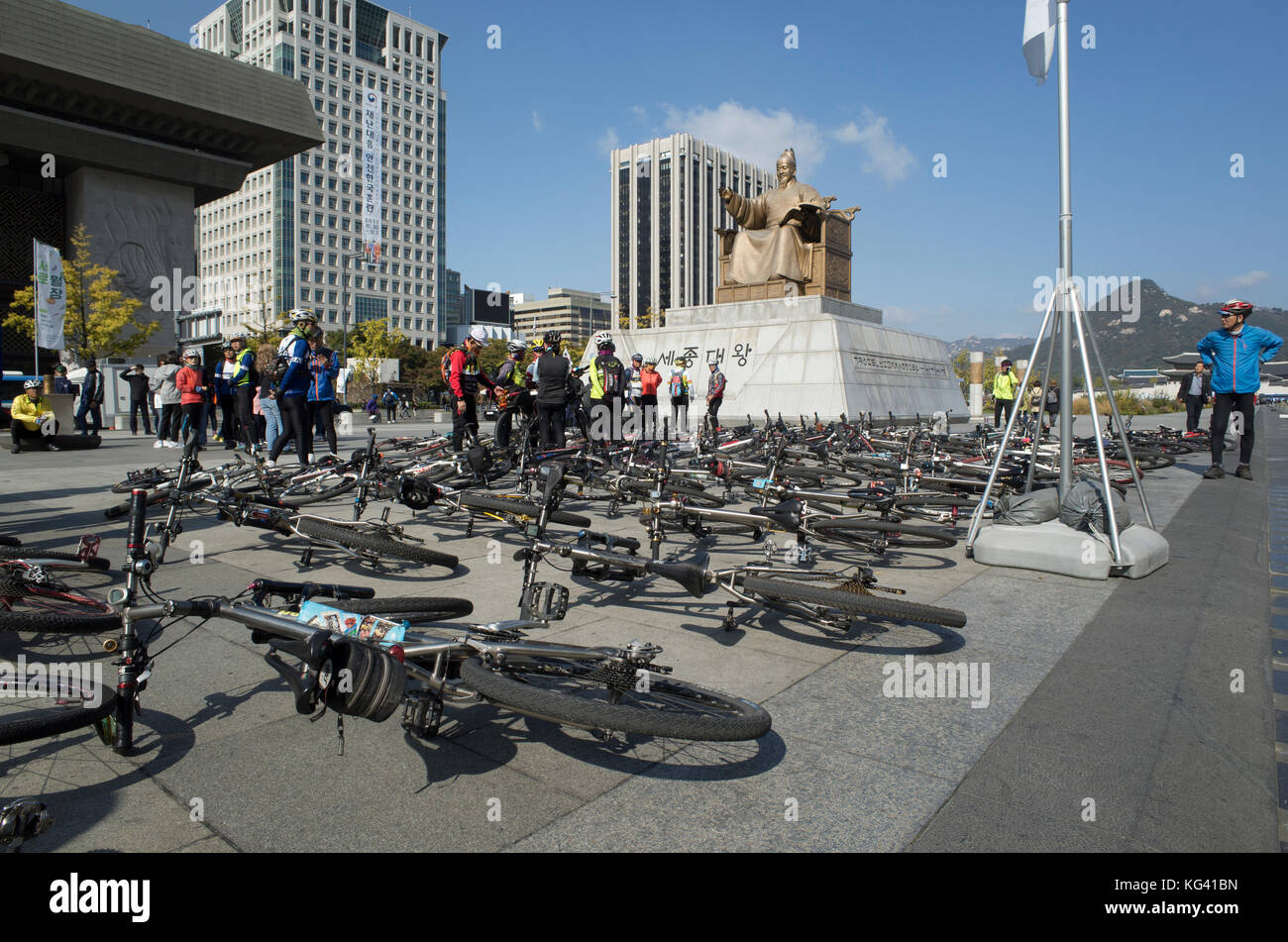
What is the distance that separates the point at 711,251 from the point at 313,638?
156 m

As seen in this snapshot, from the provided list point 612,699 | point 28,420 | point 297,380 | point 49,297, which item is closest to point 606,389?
point 297,380

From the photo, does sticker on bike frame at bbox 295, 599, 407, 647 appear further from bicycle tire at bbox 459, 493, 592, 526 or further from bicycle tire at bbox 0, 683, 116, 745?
bicycle tire at bbox 459, 493, 592, 526

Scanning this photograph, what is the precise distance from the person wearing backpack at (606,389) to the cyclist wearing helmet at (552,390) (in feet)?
7.62

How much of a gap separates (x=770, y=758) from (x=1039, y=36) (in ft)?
20.5

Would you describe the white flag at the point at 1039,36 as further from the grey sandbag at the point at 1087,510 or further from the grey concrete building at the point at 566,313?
the grey concrete building at the point at 566,313

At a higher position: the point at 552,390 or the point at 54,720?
the point at 552,390

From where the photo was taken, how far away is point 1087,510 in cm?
564

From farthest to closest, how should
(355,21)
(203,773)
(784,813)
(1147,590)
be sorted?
(355,21) < (1147,590) < (203,773) < (784,813)

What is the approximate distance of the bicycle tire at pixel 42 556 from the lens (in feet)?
12.7

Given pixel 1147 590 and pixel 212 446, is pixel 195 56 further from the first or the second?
pixel 1147 590

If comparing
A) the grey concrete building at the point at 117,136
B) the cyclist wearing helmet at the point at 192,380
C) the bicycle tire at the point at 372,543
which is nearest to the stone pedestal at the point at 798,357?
the cyclist wearing helmet at the point at 192,380

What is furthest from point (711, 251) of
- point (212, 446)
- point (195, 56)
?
point (212, 446)

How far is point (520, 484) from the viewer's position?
8.15 metres

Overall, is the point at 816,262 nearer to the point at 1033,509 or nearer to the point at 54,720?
the point at 1033,509
